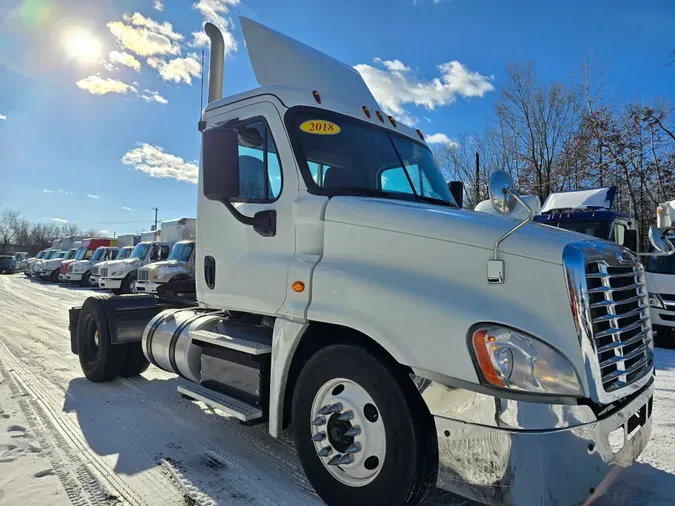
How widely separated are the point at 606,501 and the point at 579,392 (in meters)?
1.39

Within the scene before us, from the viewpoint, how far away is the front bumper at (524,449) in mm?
2119

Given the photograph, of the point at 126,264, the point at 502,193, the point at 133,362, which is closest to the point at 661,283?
the point at 502,193

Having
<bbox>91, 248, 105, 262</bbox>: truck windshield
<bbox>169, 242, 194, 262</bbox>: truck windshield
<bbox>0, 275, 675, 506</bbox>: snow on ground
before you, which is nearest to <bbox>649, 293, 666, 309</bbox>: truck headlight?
<bbox>0, 275, 675, 506</bbox>: snow on ground

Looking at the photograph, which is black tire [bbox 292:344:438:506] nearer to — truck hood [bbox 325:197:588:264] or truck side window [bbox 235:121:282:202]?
truck hood [bbox 325:197:588:264]

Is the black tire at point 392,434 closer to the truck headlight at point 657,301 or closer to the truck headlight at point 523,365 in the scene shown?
the truck headlight at point 523,365

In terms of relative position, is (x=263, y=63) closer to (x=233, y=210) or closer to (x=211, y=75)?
(x=211, y=75)

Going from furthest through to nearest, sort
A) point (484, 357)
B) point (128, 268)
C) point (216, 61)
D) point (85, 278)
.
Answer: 1. point (85, 278)
2. point (128, 268)
3. point (216, 61)
4. point (484, 357)

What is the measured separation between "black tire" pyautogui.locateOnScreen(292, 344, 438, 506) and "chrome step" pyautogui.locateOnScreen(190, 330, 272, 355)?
72 cm

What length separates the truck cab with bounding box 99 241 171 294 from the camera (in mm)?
19031

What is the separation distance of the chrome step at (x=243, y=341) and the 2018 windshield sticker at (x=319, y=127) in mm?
1584

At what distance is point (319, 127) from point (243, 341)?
1.73 m

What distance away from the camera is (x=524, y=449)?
6.99 ft

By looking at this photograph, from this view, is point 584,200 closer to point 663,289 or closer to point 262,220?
point 663,289

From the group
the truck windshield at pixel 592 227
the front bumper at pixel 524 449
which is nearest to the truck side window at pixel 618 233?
the truck windshield at pixel 592 227
